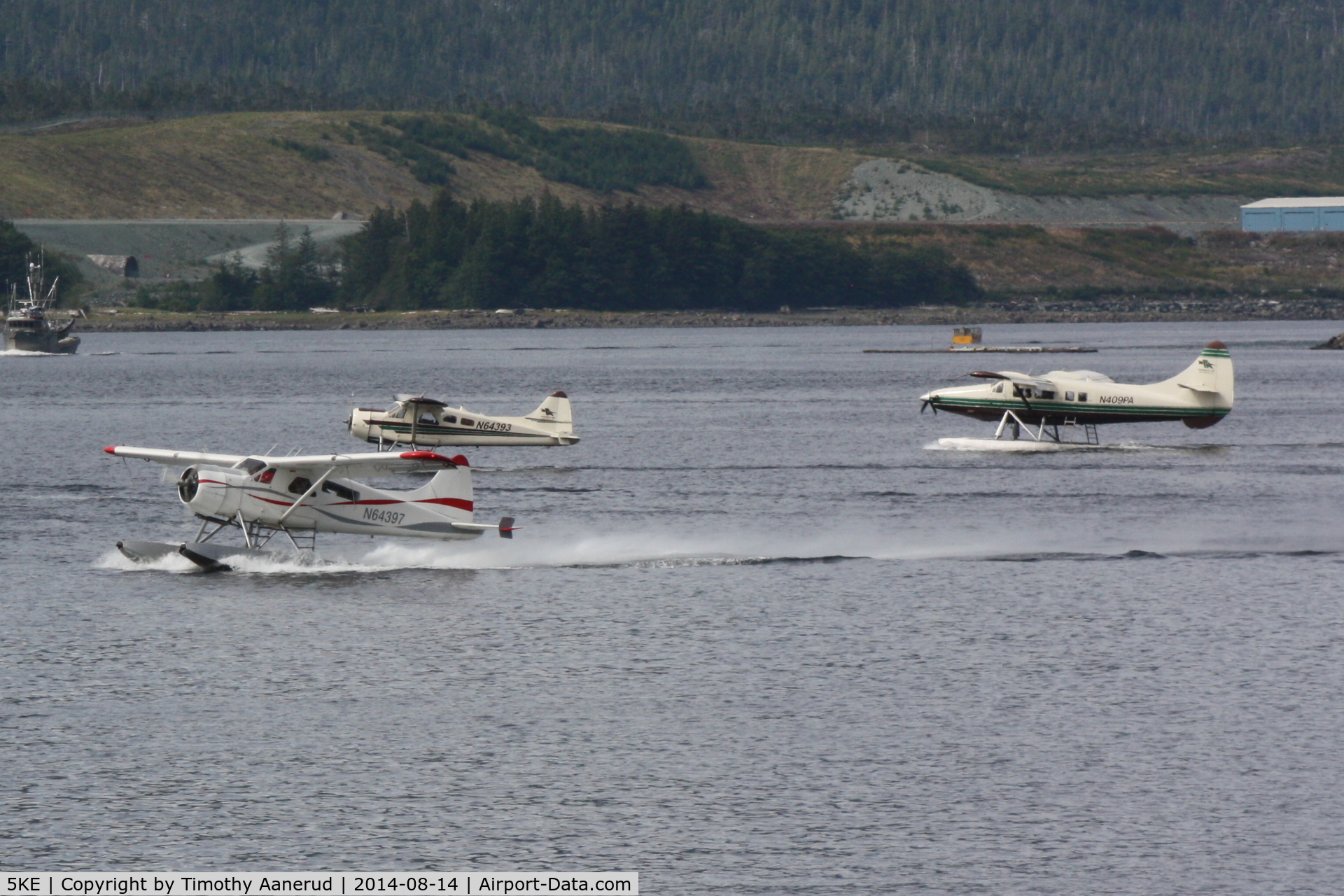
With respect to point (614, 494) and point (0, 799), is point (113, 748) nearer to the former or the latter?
point (0, 799)

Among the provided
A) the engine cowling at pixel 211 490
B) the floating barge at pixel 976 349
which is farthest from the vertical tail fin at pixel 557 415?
the floating barge at pixel 976 349

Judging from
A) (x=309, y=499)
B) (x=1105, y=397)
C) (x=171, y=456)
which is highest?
(x=1105, y=397)

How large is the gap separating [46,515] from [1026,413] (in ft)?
107

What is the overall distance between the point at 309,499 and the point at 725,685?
36.0 feet

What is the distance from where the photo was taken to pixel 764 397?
9362 cm

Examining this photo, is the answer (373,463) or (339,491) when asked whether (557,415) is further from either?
(373,463)

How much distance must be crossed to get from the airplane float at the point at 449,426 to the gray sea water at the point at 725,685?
4.99 ft

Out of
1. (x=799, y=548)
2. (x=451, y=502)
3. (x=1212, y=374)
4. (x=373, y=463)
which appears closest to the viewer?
(x=373, y=463)

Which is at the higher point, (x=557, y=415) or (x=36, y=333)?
(x=557, y=415)

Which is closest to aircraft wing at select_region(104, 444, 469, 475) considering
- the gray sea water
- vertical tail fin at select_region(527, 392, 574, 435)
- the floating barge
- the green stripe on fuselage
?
the gray sea water

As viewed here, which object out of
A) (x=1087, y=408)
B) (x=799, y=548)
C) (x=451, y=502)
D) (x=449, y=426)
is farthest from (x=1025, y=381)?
(x=451, y=502)

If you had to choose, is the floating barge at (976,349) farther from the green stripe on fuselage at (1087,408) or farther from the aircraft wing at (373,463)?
the aircraft wing at (373,463)

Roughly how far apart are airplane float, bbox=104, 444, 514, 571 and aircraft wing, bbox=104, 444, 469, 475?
27mm

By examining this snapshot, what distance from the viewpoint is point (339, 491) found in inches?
1329
